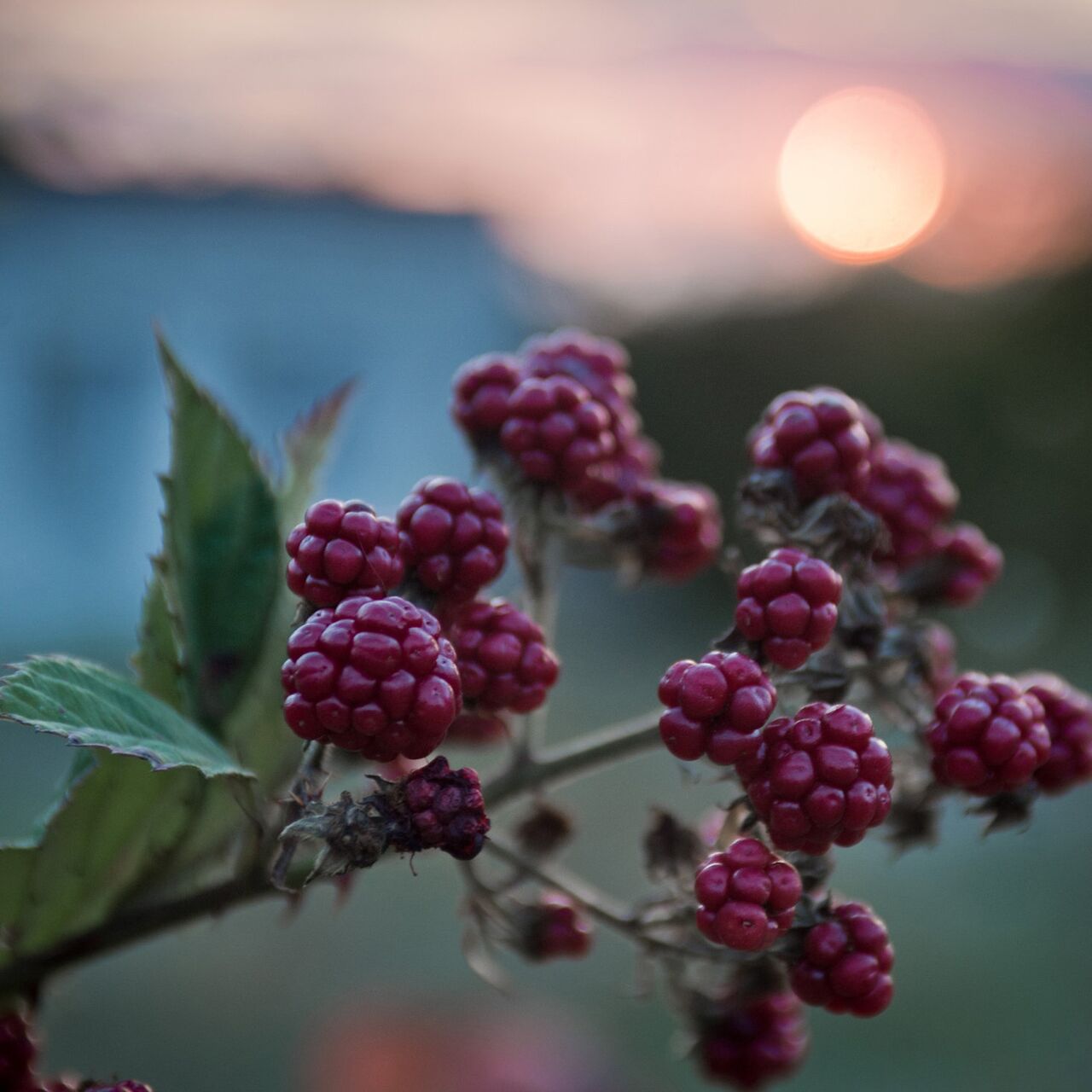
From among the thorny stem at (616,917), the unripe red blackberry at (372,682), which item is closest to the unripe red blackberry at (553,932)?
the thorny stem at (616,917)

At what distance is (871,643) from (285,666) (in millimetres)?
382

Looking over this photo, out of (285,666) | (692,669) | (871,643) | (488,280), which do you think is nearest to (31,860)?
(285,666)

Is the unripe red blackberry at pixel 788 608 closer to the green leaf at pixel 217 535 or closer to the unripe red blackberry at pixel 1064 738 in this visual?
the unripe red blackberry at pixel 1064 738

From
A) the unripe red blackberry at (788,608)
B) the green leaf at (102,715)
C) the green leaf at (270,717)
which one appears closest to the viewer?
the green leaf at (102,715)

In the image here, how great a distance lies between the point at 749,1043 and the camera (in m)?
0.92

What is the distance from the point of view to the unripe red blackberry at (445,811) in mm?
611

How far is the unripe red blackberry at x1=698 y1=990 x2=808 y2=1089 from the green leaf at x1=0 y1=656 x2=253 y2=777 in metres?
0.45

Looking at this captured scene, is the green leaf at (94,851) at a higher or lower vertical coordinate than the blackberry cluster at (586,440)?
lower

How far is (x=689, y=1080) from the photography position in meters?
5.02

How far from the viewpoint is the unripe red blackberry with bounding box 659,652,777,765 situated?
664 millimetres

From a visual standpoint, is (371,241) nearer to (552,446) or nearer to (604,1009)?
(604,1009)

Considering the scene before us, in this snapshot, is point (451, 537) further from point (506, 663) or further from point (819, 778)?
point (819, 778)

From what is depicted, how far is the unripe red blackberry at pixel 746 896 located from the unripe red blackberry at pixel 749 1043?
0.26 metres

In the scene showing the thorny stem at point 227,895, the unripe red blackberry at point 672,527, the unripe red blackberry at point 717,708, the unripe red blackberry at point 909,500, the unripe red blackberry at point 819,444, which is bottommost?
the thorny stem at point 227,895
